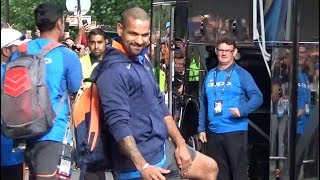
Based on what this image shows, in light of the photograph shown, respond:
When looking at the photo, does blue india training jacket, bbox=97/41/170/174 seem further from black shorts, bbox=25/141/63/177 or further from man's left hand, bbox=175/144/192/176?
black shorts, bbox=25/141/63/177

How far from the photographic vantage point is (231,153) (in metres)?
7.71

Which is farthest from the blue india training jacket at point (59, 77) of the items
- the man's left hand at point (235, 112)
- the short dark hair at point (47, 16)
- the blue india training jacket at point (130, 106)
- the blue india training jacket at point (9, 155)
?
the man's left hand at point (235, 112)

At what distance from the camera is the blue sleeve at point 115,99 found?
4852mm

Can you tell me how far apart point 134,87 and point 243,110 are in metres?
2.74

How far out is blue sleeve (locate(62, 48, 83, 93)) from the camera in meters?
5.62

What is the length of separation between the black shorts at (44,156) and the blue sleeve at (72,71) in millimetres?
423

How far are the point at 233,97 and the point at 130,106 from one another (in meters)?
2.77

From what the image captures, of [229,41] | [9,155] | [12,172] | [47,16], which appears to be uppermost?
[47,16]

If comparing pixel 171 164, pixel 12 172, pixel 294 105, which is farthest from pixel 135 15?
pixel 12 172

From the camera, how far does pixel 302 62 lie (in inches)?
195

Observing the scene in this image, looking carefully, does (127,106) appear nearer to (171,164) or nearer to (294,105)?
(171,164)

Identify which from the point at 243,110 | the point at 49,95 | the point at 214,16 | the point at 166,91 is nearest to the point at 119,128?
the point at 49,95

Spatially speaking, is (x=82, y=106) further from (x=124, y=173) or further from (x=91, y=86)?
(x=124, y=173)

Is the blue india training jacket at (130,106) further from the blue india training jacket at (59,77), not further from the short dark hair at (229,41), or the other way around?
the short dark hair at (229,41)
